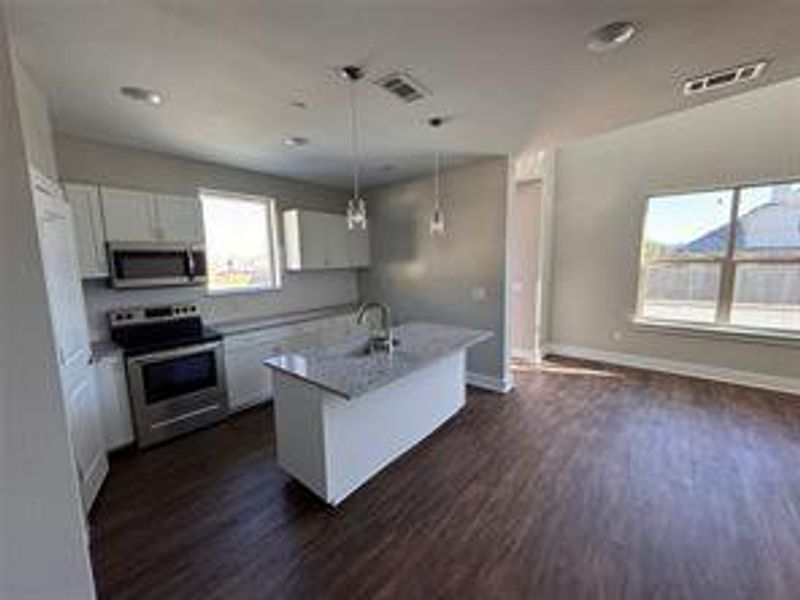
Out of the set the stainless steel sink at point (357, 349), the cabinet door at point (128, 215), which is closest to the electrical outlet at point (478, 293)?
the stainless steel sink at point (357, 349)

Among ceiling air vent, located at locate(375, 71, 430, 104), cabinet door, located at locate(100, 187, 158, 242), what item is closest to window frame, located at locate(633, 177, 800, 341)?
ceiling air vent, located at locate(375, 71, 430, 104)

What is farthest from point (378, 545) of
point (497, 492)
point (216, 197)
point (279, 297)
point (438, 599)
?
point (216, 197)

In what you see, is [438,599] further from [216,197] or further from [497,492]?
[216,197]

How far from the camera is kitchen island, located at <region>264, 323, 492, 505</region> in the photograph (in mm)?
2211

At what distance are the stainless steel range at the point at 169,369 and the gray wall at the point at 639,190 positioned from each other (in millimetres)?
4885

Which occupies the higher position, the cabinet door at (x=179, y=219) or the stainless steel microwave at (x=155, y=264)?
the cabinet door at (x=179, y=219)

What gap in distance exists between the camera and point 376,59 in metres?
1.92

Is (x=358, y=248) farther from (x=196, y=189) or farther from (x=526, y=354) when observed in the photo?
(x=526, y=354)

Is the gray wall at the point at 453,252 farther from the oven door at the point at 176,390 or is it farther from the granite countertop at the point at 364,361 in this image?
the oven door at the point at 176,390

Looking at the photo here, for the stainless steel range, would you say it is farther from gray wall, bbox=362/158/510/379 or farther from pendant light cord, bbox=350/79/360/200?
gray wall, bbox=362/158/510/379

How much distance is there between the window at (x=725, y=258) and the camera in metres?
3.96

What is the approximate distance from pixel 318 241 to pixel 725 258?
16.5 ft

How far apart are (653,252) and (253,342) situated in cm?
521

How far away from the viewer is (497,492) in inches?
96.2
